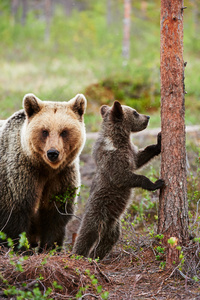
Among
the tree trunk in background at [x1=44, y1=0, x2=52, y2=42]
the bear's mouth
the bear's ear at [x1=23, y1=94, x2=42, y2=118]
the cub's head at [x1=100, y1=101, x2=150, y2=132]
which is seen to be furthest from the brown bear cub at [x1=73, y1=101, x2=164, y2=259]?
the tree trunk in background at [x1=44, y1=0, x2=52, y2=42]

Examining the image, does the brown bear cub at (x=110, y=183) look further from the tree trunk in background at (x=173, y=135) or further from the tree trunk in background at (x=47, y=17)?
the tree trunk in background at (x=47, y=17)

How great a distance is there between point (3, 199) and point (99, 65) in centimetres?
1692

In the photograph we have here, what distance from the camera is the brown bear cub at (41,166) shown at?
4906 millimetres

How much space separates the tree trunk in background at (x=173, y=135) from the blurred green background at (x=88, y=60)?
50 cm

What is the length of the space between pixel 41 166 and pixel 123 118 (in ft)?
4.14

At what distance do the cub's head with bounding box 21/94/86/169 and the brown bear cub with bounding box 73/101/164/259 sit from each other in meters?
0.38

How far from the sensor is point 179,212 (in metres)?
4.45

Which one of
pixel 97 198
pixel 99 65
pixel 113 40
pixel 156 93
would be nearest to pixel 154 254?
pixel 97 198

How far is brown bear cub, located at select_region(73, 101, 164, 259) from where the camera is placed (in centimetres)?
511

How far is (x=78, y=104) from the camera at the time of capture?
528 cm

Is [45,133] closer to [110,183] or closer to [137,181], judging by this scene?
[110,183]

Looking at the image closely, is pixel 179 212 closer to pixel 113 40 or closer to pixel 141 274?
pixel 141 274

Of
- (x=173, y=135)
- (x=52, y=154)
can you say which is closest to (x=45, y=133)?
(x=52, y=154)

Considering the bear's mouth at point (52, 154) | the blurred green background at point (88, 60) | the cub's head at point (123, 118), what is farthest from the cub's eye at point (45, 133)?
the blurred green background at point (88, 60)
